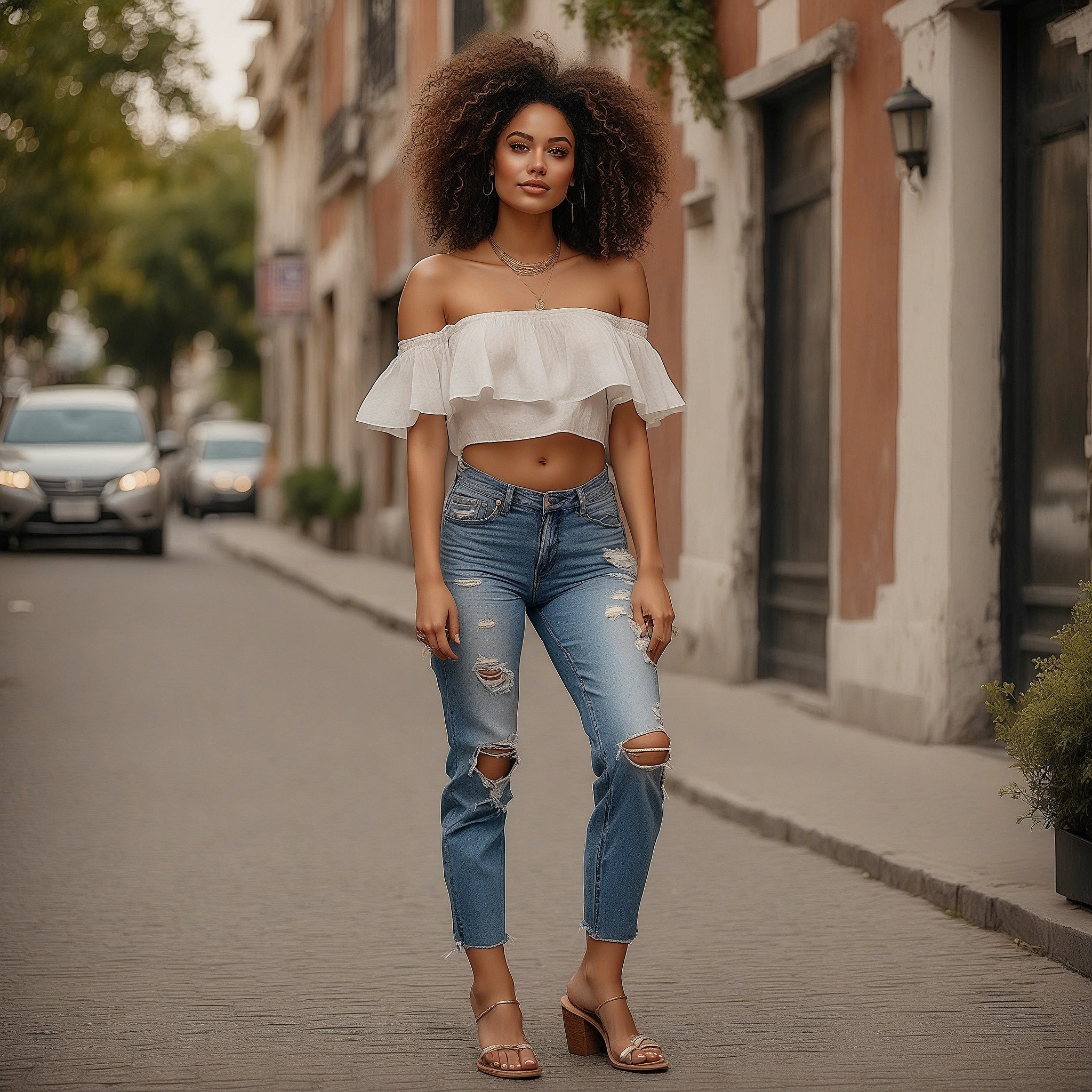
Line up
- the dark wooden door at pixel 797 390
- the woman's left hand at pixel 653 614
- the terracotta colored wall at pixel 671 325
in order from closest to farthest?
1. the woman's left hand at pixel 653 614
2. the dark wooden door at pixel 797 390
3. the terracotta colored wall at pixel 671 325

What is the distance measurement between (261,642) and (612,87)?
991 cm

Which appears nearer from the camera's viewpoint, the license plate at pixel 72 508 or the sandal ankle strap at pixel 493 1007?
the sandal ankle strap at pixel 493 1007

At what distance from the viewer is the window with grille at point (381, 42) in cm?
2239

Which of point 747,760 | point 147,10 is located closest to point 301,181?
point 147,10

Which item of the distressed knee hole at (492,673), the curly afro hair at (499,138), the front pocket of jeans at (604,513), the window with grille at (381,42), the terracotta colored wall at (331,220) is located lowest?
the distressed knee hole at (492,673)

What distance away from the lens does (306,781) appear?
8250 millimetres

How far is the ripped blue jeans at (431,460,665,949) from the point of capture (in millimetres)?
4070

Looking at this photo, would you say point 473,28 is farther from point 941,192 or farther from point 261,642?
point 941,192

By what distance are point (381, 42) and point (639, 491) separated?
20.0 m

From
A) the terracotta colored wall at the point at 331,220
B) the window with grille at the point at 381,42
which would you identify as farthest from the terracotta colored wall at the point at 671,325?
the terracotta colored wall at the point at 331,220

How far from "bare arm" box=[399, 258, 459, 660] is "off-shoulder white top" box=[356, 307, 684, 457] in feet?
0.11

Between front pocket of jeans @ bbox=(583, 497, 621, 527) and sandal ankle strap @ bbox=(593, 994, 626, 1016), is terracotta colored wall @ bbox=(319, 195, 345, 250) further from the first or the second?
sandal ankle strap @ bbox=(593, 994, 626, 1016)

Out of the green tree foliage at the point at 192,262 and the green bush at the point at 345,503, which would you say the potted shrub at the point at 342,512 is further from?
the green tree foliage at the point at 192,262

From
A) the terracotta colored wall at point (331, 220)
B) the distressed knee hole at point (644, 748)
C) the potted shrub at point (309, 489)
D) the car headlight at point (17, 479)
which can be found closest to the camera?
the distressed knee hole at point (644, 748)
